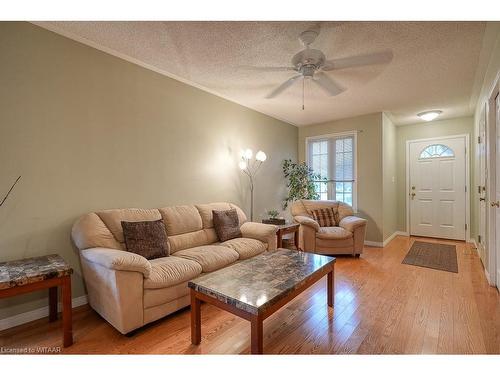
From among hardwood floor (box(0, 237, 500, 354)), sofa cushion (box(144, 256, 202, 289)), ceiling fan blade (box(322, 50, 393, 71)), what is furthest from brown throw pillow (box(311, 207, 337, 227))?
sofa cushion (box(144, 256, 202, 289))

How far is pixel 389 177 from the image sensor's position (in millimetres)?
5000

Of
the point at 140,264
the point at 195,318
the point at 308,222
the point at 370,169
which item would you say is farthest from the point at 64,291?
the point at 370,169

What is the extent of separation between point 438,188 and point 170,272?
544cm

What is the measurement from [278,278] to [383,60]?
7.40 feet

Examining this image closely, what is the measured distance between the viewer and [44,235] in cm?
216

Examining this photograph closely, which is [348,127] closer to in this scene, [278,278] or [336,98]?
[336,98]

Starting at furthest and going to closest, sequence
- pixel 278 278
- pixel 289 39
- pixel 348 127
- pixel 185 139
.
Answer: pixel 348 127
pixel 185 139
pixel 289 39
pixel 278 278

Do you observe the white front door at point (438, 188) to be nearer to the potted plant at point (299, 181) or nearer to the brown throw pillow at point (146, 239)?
the potted plant at point (299, 181)

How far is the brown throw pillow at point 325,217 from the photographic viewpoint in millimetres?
4234

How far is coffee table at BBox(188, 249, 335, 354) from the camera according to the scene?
4.83 ft

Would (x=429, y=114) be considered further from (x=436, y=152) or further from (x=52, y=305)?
(x=52, y=305)

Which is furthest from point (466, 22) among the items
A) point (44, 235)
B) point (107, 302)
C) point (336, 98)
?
point (44, 235)

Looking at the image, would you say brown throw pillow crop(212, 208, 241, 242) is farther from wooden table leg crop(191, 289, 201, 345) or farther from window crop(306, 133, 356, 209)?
window crop(306, 133, 356, 209)

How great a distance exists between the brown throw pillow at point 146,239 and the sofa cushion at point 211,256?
0.21 m
